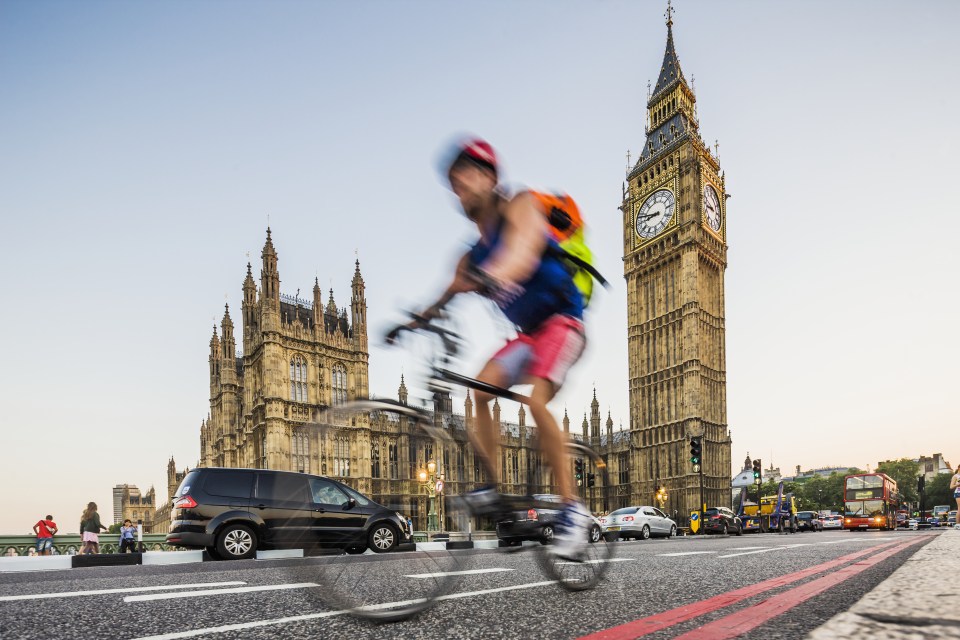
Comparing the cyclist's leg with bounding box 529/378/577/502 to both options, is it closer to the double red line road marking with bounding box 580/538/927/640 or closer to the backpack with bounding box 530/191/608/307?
the backpack with bounding box 530/191/608/307

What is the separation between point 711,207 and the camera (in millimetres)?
58969

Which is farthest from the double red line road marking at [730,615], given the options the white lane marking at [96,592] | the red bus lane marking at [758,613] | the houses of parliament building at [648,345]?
the houses of parliament building at [648,345]

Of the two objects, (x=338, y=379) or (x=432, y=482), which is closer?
(x=432, y=482)

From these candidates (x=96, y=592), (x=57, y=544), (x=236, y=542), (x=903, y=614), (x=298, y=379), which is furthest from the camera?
(x=298, y=379)

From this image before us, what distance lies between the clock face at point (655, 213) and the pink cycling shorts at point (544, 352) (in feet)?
190

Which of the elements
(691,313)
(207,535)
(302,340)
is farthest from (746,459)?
(207,535)

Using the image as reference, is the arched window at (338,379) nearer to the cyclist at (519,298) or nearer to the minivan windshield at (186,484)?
the minivan windshield at (186,484)

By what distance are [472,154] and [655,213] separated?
59.8 metres

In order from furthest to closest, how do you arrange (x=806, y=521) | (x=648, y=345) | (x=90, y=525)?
(x=648, y=345) < (x=806, y=521) < (x=90, y=525)

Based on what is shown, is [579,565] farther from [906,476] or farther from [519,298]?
[906,476]

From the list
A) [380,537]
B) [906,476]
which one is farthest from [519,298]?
[906,476]

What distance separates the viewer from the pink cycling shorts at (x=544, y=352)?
2.70 metres

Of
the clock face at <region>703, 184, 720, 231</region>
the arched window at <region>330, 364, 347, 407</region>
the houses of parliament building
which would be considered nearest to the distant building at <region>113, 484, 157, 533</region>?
the houses of parliament building

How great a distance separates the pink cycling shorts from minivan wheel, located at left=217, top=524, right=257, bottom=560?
7.81m
